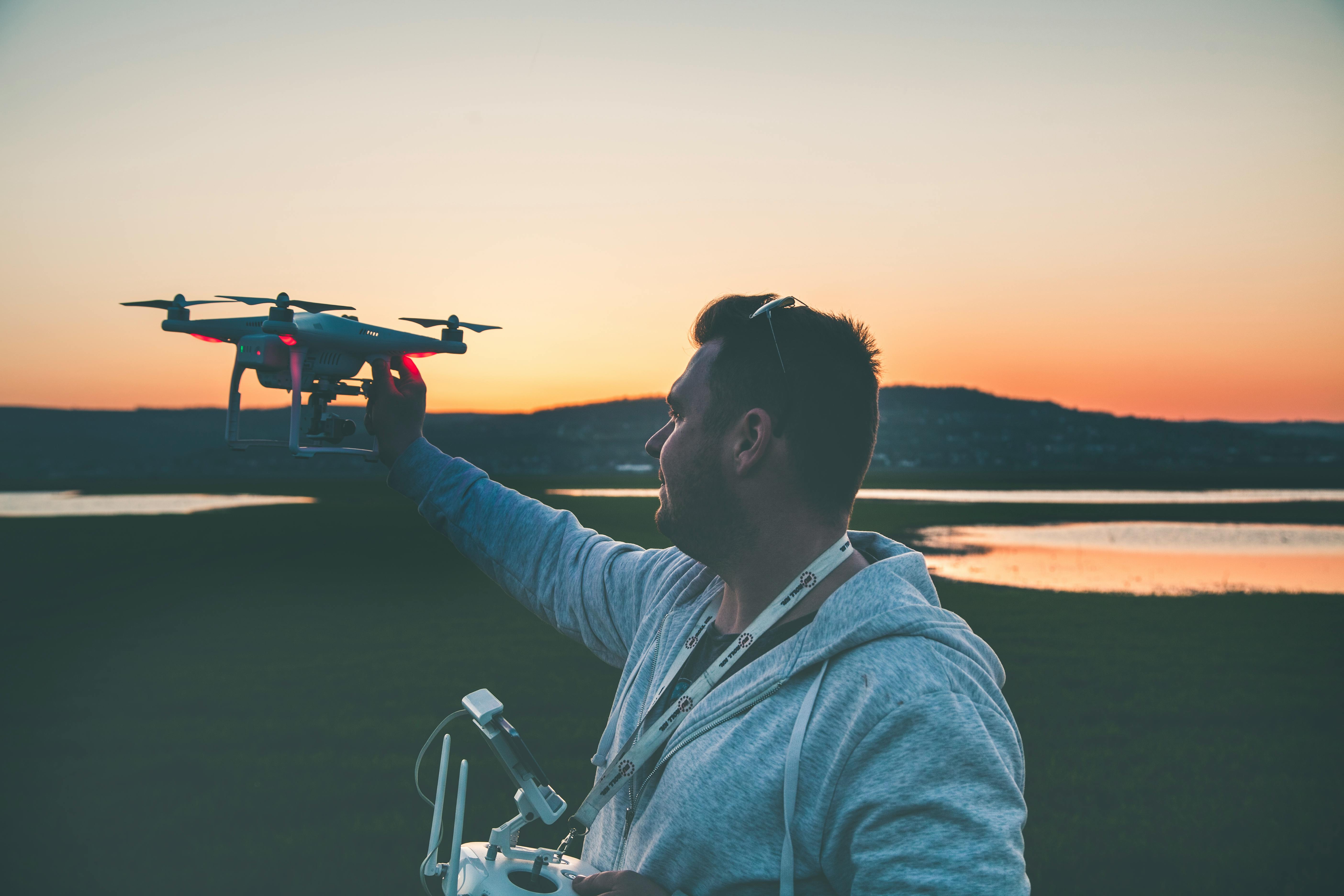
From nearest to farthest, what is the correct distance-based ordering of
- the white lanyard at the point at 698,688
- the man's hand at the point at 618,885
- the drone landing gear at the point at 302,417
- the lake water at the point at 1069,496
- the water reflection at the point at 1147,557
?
the man's hand at the point at 618,885
the white lanyard at the point at 698,688
the drone landing gear at the point at 302,417
the water reflection at the point at 1147,557
the lake water at the point at 1069,496

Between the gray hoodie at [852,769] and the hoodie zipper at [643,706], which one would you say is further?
the hoodie zipper at [643,706]

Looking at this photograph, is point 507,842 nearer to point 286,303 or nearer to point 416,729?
point 286,303

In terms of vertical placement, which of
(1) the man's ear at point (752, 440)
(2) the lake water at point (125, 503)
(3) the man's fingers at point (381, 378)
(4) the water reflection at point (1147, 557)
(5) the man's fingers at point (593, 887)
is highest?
(3) the man's fingers at point (381, 378)

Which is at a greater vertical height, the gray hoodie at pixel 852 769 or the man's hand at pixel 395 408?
the man's hand at pixel 395 408

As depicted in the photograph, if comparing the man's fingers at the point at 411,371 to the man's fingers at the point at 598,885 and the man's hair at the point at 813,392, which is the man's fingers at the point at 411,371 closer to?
the man's hair at the point at 813,392

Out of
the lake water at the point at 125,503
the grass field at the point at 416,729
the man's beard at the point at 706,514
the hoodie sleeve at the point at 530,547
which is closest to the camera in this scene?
the man's beard at the point at 706,514

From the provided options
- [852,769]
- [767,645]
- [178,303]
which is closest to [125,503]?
[178,303]

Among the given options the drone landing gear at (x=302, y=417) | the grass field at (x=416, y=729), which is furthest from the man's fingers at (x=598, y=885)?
the grass field at (x=416, y=729)

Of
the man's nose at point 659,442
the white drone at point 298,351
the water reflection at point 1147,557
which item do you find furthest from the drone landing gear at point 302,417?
the water reflection at point 1147,557

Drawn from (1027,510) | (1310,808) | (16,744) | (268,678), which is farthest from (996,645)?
(1027,510)
